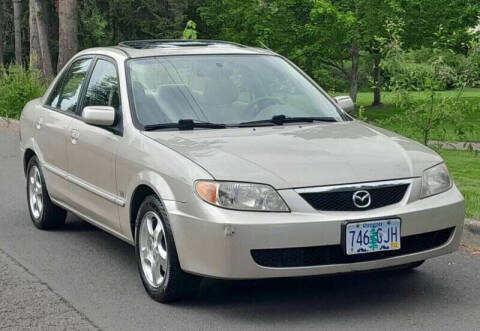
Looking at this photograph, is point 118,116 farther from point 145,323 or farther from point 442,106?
point 442,106

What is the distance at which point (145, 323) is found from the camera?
5.45 meters

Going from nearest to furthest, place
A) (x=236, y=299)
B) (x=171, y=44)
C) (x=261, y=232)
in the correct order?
(x=261, y=232)
(x=236, y=299)
(x=171, y=44)

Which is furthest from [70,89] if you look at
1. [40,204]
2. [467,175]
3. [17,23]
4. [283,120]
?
[17,23]

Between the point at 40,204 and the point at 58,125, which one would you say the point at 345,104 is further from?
the point at 40,204

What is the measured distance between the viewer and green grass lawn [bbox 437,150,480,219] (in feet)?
28.8

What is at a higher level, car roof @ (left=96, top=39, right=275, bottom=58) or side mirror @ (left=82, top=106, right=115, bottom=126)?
car roof @ (left=96, top=39, right=275, bottom=58)

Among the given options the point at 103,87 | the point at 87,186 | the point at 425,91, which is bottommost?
the point at 87,186

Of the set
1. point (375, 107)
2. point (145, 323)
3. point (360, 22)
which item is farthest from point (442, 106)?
point (375, 107)

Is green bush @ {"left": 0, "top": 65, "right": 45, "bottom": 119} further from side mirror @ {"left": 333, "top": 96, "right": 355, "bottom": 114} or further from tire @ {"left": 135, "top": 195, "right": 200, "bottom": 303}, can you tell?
tire @ {"left": 135, "top": 195, "right": 200, "bottom": 303}

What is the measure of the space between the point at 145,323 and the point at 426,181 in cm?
187

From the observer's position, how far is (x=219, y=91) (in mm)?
6703

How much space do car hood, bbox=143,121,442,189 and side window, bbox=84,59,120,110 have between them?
0.84 metres

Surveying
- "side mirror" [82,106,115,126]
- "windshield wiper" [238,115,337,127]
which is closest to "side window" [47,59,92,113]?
"side mirror" [82,106,115,126]

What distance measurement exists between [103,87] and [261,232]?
8.36ft
